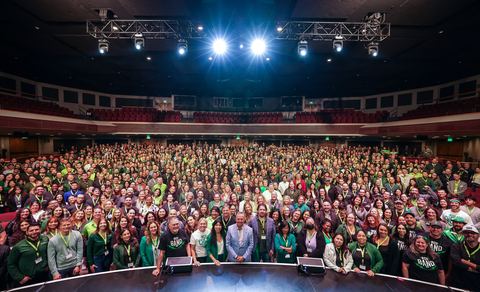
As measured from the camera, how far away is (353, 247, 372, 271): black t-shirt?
294 cm

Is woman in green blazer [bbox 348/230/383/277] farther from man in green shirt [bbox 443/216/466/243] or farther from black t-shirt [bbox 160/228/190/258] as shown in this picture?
black t-shirt [bbox 160/228/190/258]

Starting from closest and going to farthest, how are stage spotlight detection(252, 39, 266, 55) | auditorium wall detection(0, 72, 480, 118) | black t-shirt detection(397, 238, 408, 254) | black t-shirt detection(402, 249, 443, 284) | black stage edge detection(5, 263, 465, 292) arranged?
black stage edge detection(5, 263, 465, 292) → black t-shirt detection(402, 249, 443, 284) → black t-shirt detection(397, 238, 408, 254) → stage spotlight detection(252, 39, 266, 55) → auditorium wall detection(0, 72, 480, 118)

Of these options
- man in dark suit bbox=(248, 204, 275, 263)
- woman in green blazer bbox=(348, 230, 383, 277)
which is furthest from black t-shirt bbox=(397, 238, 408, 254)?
man in dark suit bbox=(248, 204, 275, 263)

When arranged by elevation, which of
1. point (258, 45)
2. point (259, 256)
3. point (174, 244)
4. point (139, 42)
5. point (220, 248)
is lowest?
point (259, 256)

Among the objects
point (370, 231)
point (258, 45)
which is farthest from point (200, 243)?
point (258, 45)

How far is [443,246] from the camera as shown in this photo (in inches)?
120

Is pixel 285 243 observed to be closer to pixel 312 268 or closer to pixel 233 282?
pixel 312 268

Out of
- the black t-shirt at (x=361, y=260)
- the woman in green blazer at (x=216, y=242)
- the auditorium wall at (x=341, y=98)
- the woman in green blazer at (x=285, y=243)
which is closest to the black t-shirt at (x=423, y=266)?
the black t-shirt at (x=361, y=260)

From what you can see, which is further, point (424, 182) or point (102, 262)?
point (424, 182)

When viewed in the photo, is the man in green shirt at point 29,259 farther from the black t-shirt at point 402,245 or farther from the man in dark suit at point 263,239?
the black t-shirt at point 402,245

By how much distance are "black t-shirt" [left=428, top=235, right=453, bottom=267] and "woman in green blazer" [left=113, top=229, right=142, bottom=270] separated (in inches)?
192

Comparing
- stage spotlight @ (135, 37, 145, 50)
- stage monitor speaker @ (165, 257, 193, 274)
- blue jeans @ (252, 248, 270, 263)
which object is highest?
stage spotlight @ (135, 37, 145, 50)

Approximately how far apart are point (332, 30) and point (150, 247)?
8143 mm

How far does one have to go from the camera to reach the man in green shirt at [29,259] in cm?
269
